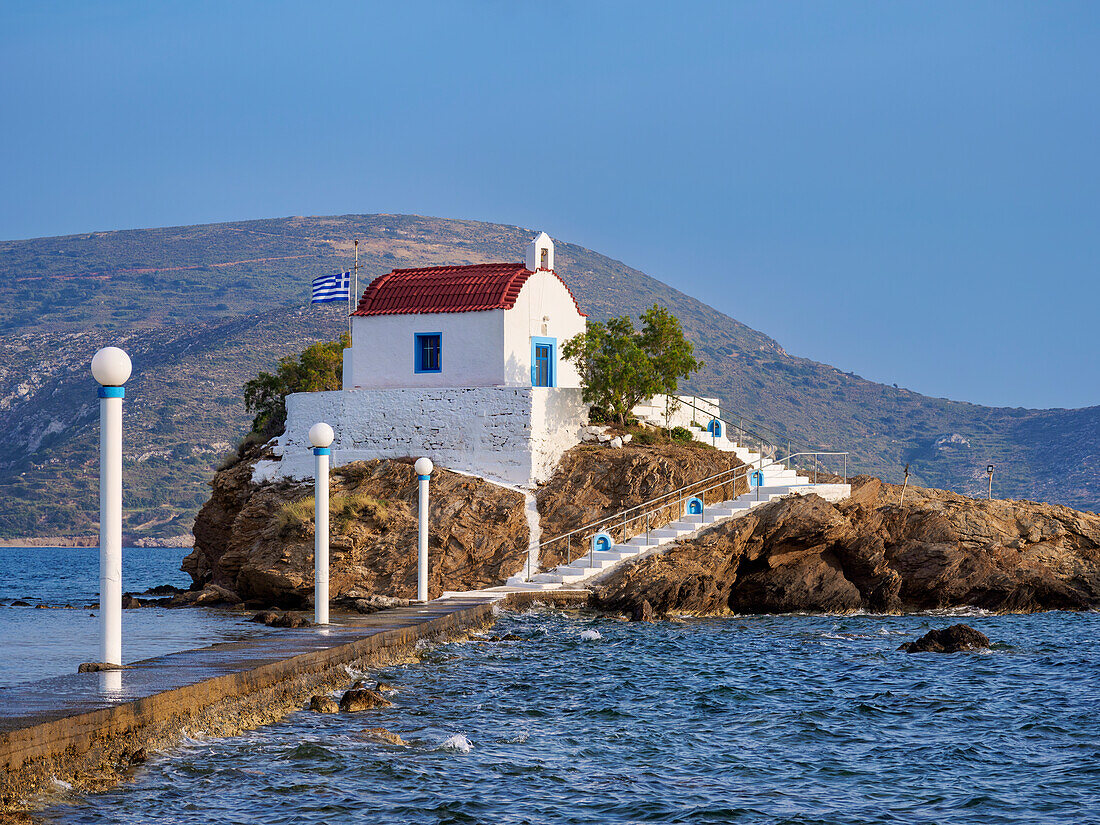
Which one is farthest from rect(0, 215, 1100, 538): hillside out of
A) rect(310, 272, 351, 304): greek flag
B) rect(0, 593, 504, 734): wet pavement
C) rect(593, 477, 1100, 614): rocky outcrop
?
rect(0, 593, 504, 734): wet pavement

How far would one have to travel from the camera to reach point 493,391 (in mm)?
32688

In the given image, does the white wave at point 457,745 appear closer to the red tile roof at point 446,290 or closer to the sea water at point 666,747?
the sea water at point 666,747

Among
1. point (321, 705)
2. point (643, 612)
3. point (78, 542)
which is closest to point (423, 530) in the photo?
point (643, 612)

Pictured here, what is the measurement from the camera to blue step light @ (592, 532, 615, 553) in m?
28.8

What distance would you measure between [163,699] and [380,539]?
1705cm

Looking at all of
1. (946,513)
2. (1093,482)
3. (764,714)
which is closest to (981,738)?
(764,714)

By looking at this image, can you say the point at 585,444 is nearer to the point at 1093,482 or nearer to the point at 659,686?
the point at 659,686

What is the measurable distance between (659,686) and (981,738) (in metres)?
5.11

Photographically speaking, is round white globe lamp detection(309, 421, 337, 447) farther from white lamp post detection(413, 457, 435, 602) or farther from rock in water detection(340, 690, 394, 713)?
white lamp post detection(413, 457, 435, 602)

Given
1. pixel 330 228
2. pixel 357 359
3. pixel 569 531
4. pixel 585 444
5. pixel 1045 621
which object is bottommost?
pixel 1045 621

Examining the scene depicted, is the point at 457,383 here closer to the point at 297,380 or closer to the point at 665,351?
the point at 665,351

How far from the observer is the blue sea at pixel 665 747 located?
429 inches

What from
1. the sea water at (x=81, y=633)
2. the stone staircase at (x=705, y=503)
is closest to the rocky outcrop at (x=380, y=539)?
the stone staircase at (x=705, y=503)

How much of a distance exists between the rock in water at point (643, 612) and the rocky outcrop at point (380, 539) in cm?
384
